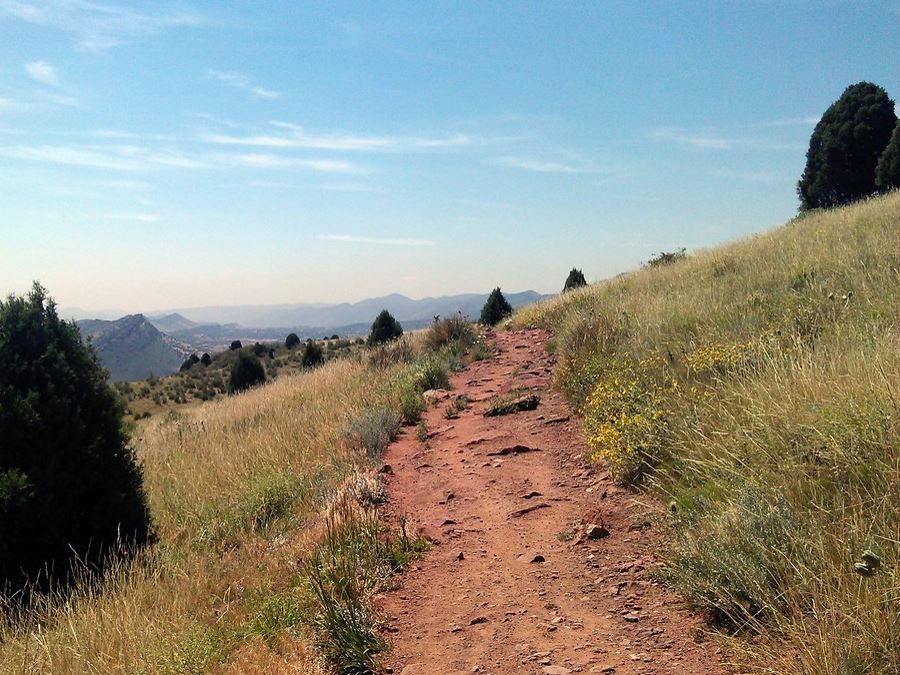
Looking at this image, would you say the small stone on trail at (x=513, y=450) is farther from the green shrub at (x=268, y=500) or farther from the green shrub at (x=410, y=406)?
the green shrub at (x=410, y=406)

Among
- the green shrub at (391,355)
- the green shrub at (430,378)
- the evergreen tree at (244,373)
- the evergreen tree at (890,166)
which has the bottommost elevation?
the evergreen tree at (244,373)

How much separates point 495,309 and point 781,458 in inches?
847

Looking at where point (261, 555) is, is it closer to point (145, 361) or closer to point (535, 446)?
point (535, 446)

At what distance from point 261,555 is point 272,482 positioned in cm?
183

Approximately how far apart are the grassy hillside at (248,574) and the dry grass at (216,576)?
0.5 inches

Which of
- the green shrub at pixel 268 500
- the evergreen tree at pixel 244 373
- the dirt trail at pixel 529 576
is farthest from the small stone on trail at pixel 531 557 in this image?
the evergreen tree at pixel 244 373

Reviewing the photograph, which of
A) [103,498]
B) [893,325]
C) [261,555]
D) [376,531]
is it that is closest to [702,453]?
[893,325]

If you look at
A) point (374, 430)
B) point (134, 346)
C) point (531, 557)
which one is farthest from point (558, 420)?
point (134, 346)

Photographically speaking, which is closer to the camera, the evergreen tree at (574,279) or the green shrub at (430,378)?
the green shrub at (430,378)

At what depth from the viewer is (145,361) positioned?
106 meters

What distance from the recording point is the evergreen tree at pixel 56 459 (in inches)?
183

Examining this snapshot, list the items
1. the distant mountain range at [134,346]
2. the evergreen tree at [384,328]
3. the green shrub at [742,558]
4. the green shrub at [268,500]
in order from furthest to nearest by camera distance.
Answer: the distant mountain range at [134,346], the evergreen tree at [384,328], the green shrub at [268,500], the green shrub at [742,558]

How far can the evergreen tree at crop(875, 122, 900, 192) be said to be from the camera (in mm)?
22875

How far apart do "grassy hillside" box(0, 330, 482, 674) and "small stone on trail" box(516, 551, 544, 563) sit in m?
0.80
